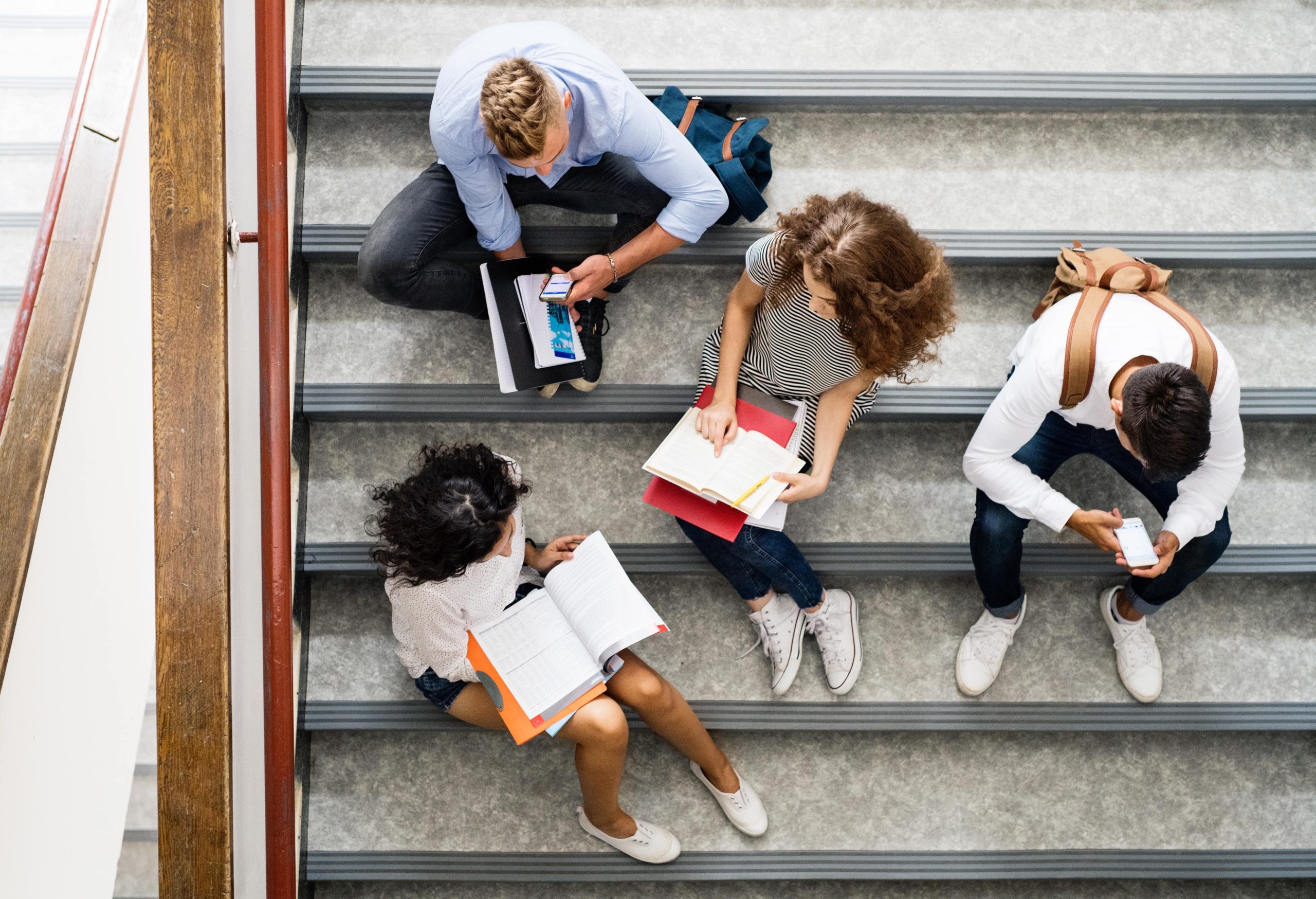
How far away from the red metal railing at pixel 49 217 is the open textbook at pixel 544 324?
1.04m

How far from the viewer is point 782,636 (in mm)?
2715

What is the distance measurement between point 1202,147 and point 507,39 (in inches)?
79.9

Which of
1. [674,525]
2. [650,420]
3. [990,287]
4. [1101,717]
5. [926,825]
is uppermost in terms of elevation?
[990,287]

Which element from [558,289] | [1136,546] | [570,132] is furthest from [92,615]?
[1136,546]

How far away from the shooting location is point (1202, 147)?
2795 millimetres

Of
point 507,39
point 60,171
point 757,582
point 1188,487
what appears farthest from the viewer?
point 757,582

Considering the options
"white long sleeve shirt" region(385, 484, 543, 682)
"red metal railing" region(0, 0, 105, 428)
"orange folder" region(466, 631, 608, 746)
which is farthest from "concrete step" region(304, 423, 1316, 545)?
"red metal railing" region(0, 0, 105, 428)

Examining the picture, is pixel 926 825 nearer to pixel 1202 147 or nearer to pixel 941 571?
pixel 941 571

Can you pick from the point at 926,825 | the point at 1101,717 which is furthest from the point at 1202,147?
the point at 926,825

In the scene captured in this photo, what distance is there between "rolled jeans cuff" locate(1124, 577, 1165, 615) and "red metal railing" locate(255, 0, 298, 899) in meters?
2.19

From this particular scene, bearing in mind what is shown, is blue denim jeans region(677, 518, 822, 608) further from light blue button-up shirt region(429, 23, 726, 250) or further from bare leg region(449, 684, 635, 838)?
light blue button-up shirt region(429, 23, 726, 250)

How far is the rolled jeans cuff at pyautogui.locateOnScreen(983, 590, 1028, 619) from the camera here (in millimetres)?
2684

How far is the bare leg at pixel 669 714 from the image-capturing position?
2510 mm

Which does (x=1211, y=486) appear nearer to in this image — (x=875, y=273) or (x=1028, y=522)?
(x=1028, y=522)
